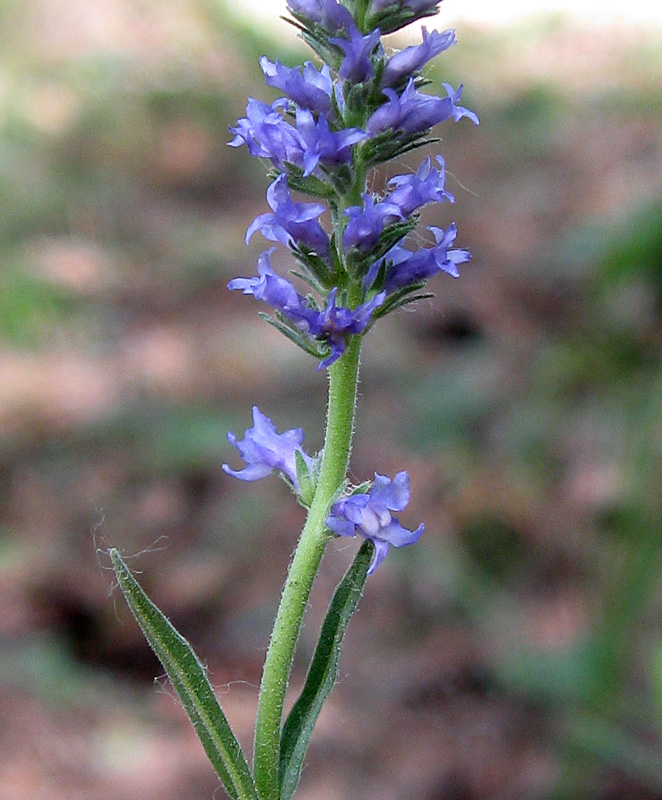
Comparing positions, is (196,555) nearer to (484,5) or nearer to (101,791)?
(101,791)

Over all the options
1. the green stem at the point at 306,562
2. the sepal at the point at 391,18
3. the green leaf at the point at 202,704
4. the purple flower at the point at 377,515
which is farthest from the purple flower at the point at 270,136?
the green leaf at the point at 202,704

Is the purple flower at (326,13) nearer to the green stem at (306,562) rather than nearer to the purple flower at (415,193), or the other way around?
the purple flower at (415,193)

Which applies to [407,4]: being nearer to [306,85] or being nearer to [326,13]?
[326,13]

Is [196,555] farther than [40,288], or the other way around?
[40,288]

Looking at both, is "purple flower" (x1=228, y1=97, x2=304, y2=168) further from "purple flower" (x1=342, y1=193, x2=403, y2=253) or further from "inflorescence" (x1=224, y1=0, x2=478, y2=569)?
"purple flower" (x1=342, y1=193, x2=403, y2=253)

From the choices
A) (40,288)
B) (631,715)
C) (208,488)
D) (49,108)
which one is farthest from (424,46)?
(49,108)

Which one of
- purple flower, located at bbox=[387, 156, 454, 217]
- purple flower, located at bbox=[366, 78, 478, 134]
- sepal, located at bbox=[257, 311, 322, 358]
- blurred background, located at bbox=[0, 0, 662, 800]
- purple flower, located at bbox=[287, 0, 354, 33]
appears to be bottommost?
sepal, located at bbox=[257, 311, 322, 358]

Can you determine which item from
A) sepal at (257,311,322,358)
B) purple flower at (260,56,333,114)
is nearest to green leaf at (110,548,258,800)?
sepal at (257,311,322,358)
